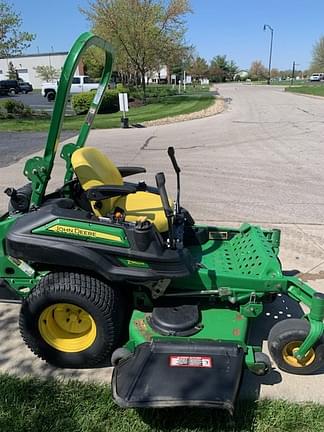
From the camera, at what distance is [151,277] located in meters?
2.50

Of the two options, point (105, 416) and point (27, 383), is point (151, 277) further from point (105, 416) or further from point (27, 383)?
point (27, 383)

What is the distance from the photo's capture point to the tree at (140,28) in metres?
23.4

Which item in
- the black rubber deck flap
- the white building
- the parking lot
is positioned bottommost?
the parking lot

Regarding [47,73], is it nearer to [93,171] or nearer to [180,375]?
[93,171]

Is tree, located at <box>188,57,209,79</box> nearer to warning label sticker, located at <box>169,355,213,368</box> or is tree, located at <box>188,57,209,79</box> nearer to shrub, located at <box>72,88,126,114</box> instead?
shrub, located at <box>72,88,126,114</box>

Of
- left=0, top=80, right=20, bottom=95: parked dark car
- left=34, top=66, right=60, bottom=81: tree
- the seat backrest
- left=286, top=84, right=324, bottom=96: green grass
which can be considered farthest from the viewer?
left=34, top=66, right=60, bottom=81: tree

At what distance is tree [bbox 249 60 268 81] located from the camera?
101 meters

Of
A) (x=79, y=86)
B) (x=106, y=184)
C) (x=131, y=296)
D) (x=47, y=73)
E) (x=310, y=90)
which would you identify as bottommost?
(x=310, y=90)

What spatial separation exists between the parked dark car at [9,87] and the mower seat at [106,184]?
42.0m

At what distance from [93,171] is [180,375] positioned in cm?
144

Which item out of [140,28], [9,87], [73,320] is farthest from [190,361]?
[9,87]

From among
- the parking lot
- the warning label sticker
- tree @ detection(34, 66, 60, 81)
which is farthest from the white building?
the warning label sticker

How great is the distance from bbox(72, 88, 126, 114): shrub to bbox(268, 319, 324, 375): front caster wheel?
17.3 metres

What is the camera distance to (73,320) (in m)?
2.73
